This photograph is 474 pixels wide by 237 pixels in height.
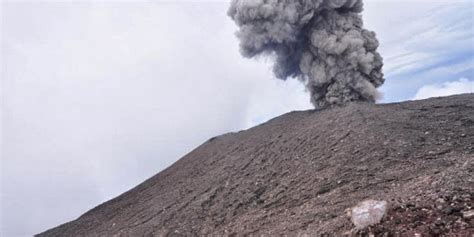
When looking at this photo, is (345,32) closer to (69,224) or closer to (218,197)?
(218,197)

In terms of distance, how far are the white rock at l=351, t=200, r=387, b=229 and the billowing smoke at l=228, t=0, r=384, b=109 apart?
19.5 meters

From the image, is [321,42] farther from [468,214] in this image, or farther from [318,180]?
[468,214]

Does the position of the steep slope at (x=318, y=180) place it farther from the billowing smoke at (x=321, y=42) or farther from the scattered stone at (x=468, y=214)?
the billowing smoke at (x=321, y=42)

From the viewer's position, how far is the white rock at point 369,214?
364 inches

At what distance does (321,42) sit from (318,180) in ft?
50.4

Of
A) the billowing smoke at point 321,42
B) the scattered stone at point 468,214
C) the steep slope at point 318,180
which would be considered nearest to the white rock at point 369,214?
the steep slope at point 318,180

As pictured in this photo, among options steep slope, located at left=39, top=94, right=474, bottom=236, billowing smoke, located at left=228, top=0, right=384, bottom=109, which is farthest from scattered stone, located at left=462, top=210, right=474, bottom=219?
billowing smoke, located at left=228, top=0, right=384, bottom=109

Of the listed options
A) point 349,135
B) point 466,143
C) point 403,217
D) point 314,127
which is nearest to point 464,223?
point 403,217

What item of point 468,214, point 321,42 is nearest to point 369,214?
point 468,214

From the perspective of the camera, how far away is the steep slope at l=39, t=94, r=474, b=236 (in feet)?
32.9

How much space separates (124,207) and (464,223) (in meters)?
18.4

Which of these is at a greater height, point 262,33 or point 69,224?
point 262,33

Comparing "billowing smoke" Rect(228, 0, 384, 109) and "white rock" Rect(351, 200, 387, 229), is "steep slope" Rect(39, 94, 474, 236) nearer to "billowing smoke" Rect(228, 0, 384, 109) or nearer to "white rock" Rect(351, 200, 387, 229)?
"white rock" Rect(351, 200, 387, 229)

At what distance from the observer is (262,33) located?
30578 mm
